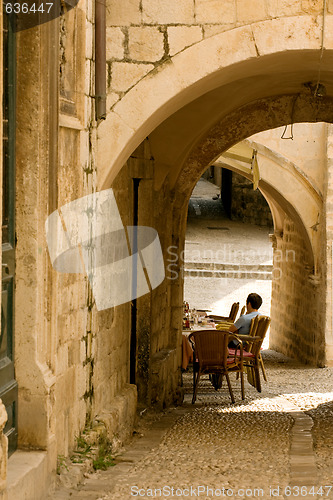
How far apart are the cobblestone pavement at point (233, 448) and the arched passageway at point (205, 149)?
2.42 ft

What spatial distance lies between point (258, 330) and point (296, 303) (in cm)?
476

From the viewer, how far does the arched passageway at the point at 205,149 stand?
518 cm

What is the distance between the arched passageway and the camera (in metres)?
5.18

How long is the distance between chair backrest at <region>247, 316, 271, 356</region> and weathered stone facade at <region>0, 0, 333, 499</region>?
5.06ft

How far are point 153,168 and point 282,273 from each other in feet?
25.9

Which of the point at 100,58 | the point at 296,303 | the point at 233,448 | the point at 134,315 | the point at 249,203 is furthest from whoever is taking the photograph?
the point at 249,203

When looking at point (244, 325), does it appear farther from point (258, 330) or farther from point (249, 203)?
point (249, 203)

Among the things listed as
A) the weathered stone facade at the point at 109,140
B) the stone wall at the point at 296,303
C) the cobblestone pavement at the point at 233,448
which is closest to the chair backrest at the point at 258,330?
the cobblestone pavement at the point at 233,448

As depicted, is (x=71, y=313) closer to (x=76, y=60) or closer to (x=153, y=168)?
(x=76, y=60)

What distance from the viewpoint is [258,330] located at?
9.33 meters

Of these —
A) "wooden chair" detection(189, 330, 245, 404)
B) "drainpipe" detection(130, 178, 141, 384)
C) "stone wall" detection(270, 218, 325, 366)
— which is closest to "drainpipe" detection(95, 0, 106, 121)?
"drainpipe" detection(130, 178, 141, 384)

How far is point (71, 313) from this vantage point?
477cm

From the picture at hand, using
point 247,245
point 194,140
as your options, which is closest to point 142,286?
point 194,140

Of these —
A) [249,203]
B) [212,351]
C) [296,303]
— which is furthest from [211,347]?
[249,203]
